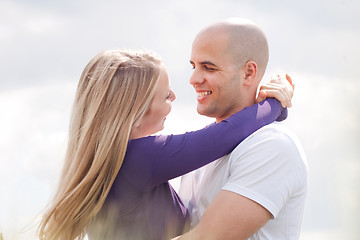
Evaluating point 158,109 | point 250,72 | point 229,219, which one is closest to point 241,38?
point 250,72

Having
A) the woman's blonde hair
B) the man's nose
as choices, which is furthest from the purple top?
the man's nose

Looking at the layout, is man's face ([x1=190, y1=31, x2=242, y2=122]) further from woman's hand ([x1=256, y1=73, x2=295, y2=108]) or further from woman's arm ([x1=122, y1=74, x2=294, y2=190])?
woman's arm ([x1=122, y1=74, x2=294, y2=190])

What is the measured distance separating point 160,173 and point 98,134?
547 millimetres

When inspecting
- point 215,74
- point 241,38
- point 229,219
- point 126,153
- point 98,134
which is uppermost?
point 241,38

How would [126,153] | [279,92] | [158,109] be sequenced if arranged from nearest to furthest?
[126,153] < [158,109] < [279,92]

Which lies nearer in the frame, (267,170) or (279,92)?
(267,170)

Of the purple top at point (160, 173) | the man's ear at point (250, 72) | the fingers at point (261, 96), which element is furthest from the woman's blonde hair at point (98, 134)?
the man's ear at point (250, 72)

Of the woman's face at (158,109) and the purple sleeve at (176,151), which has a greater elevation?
the woman's face at (158,109)

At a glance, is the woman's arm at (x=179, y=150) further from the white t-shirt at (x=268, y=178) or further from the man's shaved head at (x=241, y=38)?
the man's shaved head at (x=241, y=38)

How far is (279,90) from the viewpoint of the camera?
146 inches

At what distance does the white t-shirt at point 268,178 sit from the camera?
121 inches

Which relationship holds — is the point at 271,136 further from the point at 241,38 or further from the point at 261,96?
the point at 241,38

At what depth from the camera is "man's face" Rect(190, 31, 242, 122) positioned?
Answer: 411cm

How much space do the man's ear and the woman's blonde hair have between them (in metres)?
1.04
